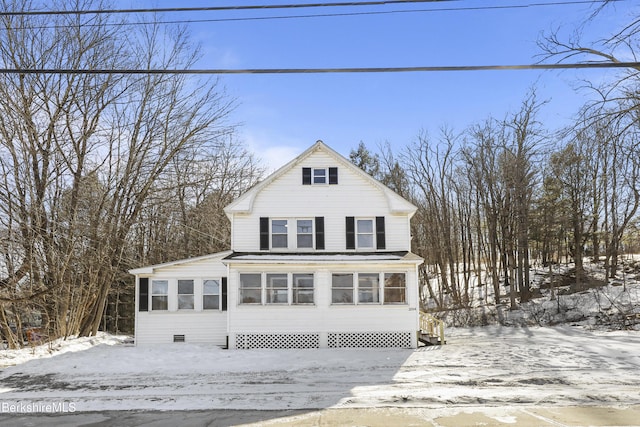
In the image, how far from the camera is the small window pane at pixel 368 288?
65.1ft

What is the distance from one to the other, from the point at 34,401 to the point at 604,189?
3479cm

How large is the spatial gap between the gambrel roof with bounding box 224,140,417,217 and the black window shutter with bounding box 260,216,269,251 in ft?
2.44

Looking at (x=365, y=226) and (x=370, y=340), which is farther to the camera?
(x=365, y=226)

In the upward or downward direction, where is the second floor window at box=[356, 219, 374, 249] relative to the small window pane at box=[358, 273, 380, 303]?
upward

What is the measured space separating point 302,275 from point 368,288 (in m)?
2.67

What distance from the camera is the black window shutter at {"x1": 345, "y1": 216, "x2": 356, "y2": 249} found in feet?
68.9

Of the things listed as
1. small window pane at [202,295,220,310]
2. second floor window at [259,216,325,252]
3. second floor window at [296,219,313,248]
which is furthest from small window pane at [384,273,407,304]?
small window pane at [202,295,220,310]

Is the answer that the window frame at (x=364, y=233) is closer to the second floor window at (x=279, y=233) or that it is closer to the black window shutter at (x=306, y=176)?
the black window shutter at (x=306, y=176)

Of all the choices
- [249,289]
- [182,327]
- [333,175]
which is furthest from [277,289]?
[333,175]

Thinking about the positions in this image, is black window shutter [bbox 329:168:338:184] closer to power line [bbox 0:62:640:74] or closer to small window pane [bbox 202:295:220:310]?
small window pane [bbox 202:295:220:310]

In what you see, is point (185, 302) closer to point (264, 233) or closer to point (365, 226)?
point (264, 233)

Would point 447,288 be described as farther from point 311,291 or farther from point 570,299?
point 311,291

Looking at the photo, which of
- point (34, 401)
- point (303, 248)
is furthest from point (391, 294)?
point (34, 401)

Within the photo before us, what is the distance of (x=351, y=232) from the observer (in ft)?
69.2
